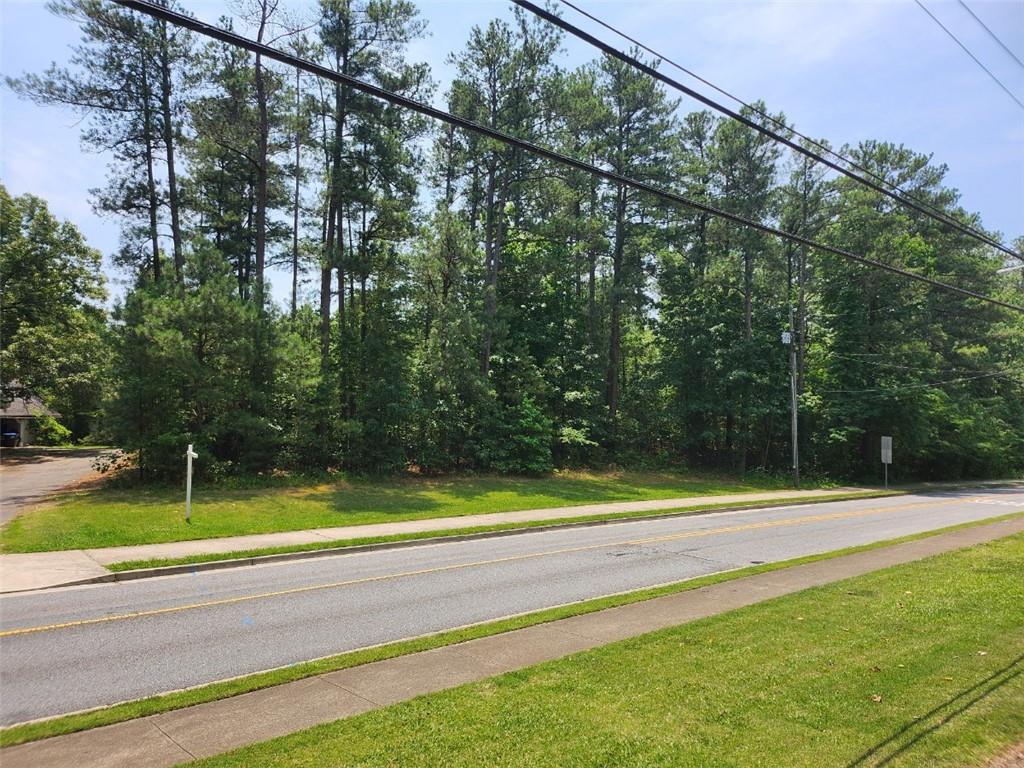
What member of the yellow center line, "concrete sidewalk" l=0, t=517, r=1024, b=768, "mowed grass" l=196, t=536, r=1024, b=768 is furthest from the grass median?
the yellow center line

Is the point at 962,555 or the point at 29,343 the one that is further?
the point at 29,343

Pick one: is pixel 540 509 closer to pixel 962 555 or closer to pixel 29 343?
pixel 962 555

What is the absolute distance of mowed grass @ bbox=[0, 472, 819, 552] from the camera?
13453mm

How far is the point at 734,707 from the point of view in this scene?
496 cm

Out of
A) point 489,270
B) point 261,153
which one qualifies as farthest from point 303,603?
point 489,270

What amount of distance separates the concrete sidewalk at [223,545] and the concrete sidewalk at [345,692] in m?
6.32

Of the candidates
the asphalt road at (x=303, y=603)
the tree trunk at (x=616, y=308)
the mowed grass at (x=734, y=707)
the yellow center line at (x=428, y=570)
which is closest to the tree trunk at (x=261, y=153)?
the asphalt road at (x=303, y=603)

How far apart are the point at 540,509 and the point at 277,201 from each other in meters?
23.1

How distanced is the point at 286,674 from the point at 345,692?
82cm

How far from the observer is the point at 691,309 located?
37.5 meters

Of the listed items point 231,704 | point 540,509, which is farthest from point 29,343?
point 231,704

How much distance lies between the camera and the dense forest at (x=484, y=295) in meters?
22.2

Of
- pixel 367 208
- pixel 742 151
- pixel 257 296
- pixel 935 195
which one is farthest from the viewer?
pixel 935 195

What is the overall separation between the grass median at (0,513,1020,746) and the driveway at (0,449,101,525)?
40.7 feet
